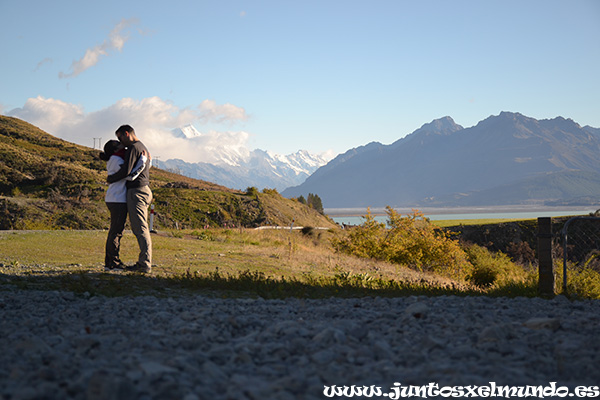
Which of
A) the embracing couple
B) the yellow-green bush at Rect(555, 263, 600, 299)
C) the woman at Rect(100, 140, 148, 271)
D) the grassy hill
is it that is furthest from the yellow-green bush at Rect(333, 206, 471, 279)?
the woman at Rect(100, 140, 148, 271)

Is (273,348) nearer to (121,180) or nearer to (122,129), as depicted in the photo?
(121,180)

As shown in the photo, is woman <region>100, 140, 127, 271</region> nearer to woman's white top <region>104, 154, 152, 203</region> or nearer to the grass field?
woman's white top <region>104, 154, 152, 203</region>

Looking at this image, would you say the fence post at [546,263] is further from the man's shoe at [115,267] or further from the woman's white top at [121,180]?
the man's shoe at [115,267]

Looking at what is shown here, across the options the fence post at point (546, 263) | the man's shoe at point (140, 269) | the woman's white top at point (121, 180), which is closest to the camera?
the fence post at point (546, 263)

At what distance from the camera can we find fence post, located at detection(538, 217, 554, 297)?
26.2ft

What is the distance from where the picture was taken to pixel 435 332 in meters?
4.61

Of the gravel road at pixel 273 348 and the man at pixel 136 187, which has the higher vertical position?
the man at pixel 136 187

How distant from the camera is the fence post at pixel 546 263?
7992 millimetres

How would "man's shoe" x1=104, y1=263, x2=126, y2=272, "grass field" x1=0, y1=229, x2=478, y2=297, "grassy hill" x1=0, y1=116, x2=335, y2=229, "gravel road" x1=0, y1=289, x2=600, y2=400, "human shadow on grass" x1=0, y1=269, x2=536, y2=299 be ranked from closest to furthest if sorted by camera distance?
1. "gravel road" x1=0, y1=289, x2=600, y2=400
2. "human shadow on grass" x1=0, y1=269, x2=536, y2=299
3. "grass field" x1=0, y1=229, x2=478, y2=297
4. "man's shoe" x1=104, y1=263, x2=126, y2=272
5. "grassy hill" x1=0, y1=116, x2=335, y2=229

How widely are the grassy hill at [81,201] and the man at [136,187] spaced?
13.4m

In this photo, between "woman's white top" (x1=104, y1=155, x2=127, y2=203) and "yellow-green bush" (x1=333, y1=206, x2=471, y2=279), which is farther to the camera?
"yellow-green bush" (x1=333, y1=206, x2=471, y2=279)

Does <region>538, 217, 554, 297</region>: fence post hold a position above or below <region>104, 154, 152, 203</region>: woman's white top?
below

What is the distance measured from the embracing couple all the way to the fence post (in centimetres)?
670

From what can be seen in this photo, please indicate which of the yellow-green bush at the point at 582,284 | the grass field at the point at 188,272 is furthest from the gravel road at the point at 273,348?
the yellow-green bush at the point at 582,284
